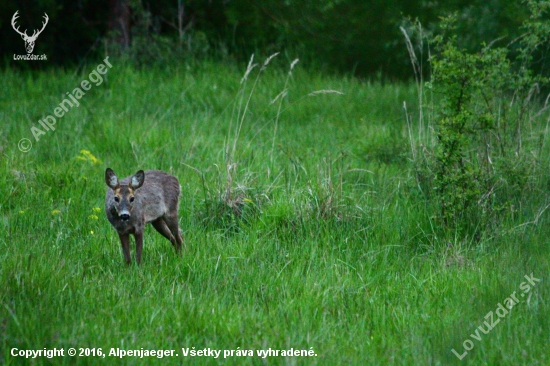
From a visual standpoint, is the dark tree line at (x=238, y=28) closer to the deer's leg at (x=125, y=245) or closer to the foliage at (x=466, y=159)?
the foliage at (x=466, y=159)

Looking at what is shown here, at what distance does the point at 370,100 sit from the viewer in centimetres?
1291

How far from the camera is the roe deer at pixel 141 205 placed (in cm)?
640

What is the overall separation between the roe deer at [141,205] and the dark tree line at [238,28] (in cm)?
784

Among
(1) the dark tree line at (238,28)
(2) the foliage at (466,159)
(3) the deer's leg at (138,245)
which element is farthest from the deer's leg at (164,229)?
(1) the dark tree line at (238,28)

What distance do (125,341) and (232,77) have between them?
29.6ft

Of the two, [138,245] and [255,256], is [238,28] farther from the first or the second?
[138,245]

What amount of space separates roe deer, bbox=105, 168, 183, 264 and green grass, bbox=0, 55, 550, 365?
0.24 m

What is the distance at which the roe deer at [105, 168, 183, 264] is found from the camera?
6.40 meters

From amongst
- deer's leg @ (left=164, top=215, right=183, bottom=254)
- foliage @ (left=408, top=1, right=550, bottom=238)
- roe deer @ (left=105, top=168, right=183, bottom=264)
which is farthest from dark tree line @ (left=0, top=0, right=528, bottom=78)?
deer's leg @ (left=164, top=215, right=183, bottom=254)

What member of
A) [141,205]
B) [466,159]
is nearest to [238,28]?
[466,159]

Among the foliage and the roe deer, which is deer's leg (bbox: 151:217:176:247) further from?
the foliage

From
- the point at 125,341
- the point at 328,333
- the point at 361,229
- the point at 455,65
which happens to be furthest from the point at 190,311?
the point at 455,65

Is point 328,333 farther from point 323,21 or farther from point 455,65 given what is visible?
point 323,21

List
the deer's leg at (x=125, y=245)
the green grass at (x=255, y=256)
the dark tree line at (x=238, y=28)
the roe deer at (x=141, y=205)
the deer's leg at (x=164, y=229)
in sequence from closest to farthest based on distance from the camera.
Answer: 1. the green grass at (x=255, y=256)
2. the roe deer at (x=141, y=205)
3. the deer's leg at (x=125, y=245)
4. the deer's leg at (x=164, y=229)
5. the dark tree line at (x=238, y=28)
